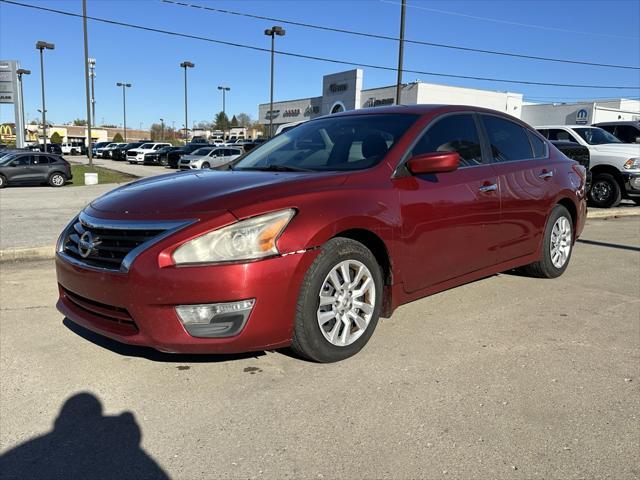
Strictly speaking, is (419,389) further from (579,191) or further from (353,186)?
(579,191)

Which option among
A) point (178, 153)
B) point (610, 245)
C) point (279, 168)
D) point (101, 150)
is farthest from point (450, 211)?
point (101, 150)

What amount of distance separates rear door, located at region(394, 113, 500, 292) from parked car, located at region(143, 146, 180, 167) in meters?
37.1

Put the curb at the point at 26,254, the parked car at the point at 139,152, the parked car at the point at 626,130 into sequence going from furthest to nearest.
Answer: the parked car at the point at 139,152
the parked car at the point at 626,130
the curb at the point at 26,254

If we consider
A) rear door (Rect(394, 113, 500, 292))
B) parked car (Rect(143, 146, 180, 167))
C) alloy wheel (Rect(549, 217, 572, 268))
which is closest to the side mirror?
rear door (Rect(394, 113, 500, 292))

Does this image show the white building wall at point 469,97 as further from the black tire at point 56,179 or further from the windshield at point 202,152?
the black tire at point 56,179

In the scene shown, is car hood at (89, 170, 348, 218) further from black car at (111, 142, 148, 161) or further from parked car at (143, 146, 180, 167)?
black car at (111, 142, 148, 161)

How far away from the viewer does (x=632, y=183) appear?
39.9 ft

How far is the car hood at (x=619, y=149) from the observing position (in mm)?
12094

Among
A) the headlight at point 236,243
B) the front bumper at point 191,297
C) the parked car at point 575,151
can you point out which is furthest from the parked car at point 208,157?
the headlight at point 236,243

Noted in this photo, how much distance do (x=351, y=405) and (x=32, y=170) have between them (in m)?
22.2

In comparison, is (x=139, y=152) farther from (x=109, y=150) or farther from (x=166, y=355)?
(x=166, y=355)

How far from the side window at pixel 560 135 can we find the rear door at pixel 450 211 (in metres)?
9.73

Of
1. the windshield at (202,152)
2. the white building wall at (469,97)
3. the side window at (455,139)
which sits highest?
the white building wall at (469,97)

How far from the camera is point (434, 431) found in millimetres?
2783
